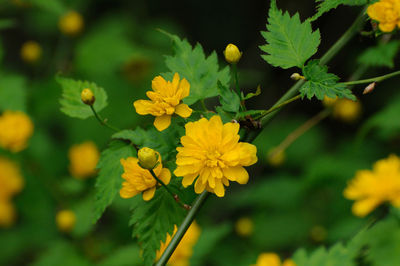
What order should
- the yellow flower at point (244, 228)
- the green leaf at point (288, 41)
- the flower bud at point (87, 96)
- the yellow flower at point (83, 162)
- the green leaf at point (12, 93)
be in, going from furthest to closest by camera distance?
1. the yellow flower at point (244, 228)
2. the yellow flower at point (83, 162)
3. the green leaf at point (12, 93)
4. the flower bud at point (87, 96)
5. the green leaf at point (288, 41)

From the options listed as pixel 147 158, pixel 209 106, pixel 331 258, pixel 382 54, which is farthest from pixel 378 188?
pixel 209 106

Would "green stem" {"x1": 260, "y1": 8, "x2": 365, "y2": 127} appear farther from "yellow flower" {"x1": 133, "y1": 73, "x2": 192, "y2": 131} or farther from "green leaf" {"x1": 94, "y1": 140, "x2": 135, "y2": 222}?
"green leaf" {"x1": 94, "y1": 140, "x2": 135, "y2": 222}

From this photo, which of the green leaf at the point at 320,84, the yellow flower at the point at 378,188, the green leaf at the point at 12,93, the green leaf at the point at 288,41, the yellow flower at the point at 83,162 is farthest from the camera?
the yellow flower at the point at 83,162

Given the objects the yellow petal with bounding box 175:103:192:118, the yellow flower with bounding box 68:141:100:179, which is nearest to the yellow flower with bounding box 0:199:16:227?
the yellow flower with bounding box 68:141:100:179

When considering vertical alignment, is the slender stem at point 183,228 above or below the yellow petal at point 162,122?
below

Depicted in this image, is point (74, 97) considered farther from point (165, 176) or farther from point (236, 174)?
point (236, 174)

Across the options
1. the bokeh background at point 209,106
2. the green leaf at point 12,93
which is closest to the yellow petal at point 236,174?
the bokeh background at point 209,106

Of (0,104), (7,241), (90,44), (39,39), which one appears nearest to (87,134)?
(90,44)

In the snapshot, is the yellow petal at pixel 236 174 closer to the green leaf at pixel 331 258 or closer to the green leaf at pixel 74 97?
the green leaf at pixel 74 97
